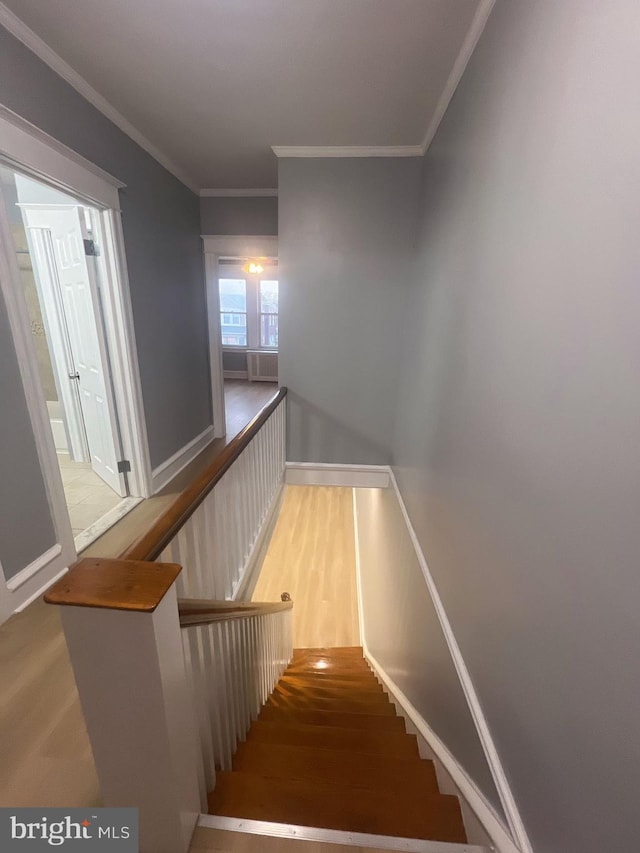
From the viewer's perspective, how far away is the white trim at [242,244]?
3547mm

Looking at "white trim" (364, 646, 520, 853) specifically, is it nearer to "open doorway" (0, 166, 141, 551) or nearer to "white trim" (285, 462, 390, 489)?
"white trim" (285, 462, 390, 489)

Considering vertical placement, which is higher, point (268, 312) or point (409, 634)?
point (268, 312)

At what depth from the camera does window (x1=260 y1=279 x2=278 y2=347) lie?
25.4 feet

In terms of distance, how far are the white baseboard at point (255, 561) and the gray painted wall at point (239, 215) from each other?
2666mm

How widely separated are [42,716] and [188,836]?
833 millimetres

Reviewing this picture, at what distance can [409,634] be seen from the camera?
2.17m

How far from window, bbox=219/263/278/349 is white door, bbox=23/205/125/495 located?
510 centimetres

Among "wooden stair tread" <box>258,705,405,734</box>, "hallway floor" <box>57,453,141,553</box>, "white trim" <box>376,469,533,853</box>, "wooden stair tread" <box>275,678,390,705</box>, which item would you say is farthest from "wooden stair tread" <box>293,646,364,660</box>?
"hallway floor" <box>57,453,141,553</box>

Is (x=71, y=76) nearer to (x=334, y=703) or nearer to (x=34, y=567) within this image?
(x=34, y=567)

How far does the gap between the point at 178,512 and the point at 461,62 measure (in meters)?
2.26

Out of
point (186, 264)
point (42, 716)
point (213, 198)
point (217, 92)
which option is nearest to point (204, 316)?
point (186, 264)

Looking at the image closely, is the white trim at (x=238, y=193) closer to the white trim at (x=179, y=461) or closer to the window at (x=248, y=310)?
the white trim at (x=179, y=461)

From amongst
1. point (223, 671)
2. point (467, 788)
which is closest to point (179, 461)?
point (223, 671)

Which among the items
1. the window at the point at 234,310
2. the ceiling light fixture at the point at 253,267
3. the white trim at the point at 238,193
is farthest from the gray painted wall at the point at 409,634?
the window at the point at 234,310
